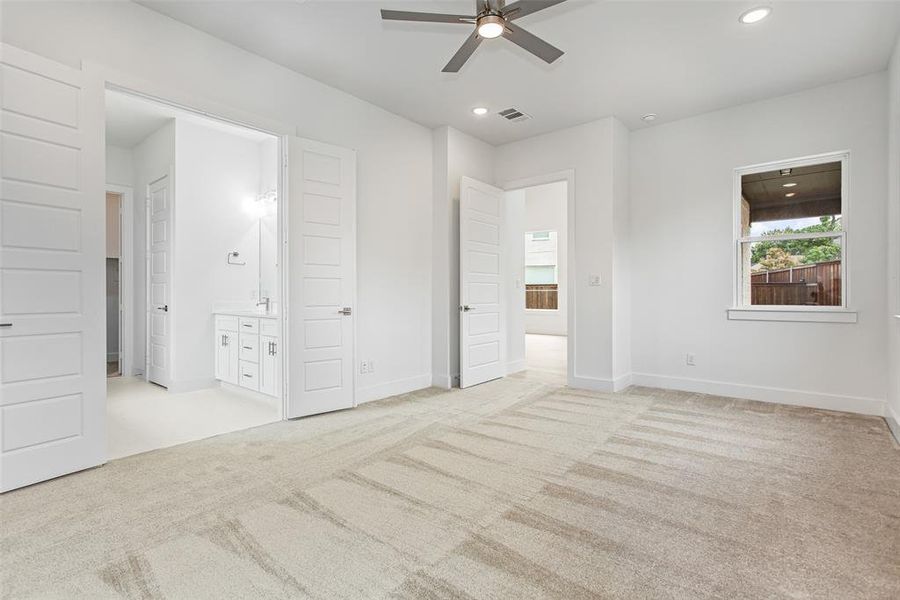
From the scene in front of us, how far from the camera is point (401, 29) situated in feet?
10.2

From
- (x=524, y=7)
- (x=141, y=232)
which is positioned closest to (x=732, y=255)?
(x=524, y=7)

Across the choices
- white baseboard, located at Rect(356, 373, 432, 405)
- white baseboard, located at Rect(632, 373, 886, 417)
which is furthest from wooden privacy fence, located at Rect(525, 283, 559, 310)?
white baseboard, located at Rect(356, 373, 432, 405)

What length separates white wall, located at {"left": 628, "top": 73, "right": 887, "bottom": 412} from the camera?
3.76m

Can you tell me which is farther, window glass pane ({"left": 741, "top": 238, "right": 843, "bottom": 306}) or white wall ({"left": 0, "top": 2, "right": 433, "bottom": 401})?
window glass pane ({"left": 741, "top": 238, "right": 843, "bottom": 306})

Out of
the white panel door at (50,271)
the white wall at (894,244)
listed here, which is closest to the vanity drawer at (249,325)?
the white panel door at (50,271)

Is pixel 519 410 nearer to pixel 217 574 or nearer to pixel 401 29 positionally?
pixel 217 574

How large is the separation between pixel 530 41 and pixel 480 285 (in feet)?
9.57

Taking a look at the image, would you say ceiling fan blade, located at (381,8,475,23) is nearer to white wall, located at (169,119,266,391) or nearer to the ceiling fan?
the ceiling fan

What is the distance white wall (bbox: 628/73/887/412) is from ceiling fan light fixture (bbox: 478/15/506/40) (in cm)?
316

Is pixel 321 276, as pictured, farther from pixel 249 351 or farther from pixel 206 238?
pixel 206 238

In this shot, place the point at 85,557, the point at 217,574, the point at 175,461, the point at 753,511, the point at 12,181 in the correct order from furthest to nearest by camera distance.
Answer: the point at 175,461 → the point at 12,181 → the point at 753,511 → the point at 85,557 → the point at 217,574

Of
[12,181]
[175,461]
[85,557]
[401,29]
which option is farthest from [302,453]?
[401,29]

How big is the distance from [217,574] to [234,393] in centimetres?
340

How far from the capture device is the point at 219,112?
3.20 m
